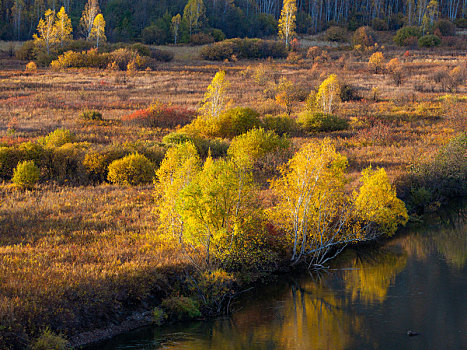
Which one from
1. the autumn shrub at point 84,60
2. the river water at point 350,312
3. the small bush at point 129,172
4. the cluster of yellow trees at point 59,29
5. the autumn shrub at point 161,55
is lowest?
the river water at point 350,312

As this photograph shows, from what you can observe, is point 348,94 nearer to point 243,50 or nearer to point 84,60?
point 243,50

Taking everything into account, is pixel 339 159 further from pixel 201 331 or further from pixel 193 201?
pixel 201 331

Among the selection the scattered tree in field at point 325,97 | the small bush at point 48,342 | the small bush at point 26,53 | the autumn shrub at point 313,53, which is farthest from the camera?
the autumn shrub at point 313,53

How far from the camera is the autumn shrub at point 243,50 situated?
93312 millimetres

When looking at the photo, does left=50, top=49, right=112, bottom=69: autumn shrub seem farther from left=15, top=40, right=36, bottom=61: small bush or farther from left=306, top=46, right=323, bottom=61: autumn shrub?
left=306, top=46, right=323, bottom=61: autumn shrub

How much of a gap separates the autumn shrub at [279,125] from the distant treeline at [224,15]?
68902 mm

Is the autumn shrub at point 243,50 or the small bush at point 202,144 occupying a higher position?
the autumn shrub at point 243,50

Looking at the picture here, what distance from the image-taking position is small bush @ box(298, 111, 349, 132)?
47250mm

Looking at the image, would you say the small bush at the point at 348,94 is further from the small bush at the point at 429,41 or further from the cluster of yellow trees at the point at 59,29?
the cluster of yellow trees at the point at 59,29

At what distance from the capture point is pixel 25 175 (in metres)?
28.0

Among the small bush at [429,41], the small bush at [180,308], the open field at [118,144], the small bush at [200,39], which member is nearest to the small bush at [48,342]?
the open field at [118,144]

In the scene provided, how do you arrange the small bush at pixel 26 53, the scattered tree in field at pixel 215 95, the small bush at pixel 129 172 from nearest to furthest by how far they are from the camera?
the small bush at pixel 129 172 < the scattered tree in field at pixel 215 95 < the small bush at pixel 26 53

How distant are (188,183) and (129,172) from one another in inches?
513

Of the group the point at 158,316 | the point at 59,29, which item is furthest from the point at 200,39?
the point at 158,316
